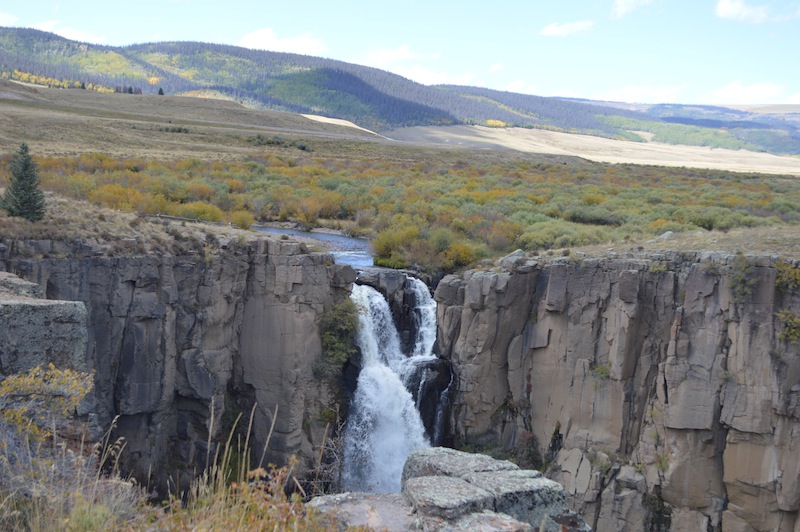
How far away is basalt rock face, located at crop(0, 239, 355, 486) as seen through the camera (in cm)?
1898

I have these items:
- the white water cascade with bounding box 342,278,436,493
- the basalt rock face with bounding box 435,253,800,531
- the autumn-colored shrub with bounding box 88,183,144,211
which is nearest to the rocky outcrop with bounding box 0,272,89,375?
the white water cascade with bounding box 342,278,436,493

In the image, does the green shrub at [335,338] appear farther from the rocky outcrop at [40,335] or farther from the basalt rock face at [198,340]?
the rocky outcrop at [40,335]

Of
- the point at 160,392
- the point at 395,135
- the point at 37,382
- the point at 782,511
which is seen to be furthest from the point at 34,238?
the point at 395,135

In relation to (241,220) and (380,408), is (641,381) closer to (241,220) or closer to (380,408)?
(380,408)

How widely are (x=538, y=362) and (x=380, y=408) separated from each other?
5447 mm

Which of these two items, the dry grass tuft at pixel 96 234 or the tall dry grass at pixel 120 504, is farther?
the dry grass tuft at pixel 96 234

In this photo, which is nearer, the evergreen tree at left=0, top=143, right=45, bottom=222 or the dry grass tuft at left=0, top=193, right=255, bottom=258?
the dry grass tuft at left=0, top=193, right=255, bottom=258

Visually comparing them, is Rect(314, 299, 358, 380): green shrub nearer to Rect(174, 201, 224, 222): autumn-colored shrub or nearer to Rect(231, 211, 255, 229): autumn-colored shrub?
Rect(231, 211, 255, 229): autumn-colored shrub

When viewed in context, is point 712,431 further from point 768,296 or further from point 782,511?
point 768,296

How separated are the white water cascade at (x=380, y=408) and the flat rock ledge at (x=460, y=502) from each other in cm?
1286

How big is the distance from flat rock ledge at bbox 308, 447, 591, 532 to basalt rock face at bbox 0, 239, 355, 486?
9.90 meters

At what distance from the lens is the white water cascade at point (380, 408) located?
74.9 ft

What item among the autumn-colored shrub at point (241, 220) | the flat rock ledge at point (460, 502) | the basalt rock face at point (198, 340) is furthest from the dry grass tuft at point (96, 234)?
the flat rock ledge at point (460, 502)

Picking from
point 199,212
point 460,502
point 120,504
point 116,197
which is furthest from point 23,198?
point 460,502
